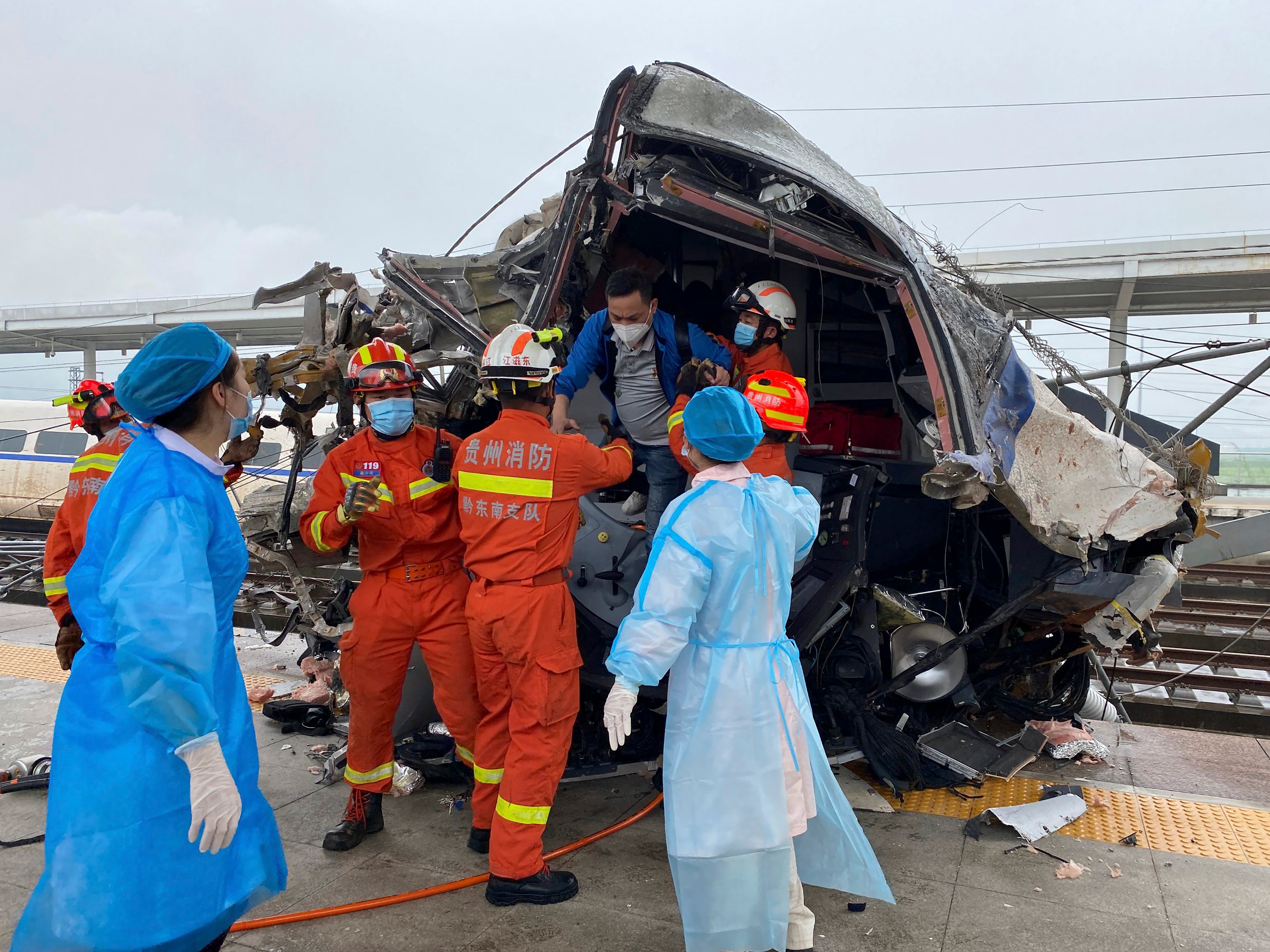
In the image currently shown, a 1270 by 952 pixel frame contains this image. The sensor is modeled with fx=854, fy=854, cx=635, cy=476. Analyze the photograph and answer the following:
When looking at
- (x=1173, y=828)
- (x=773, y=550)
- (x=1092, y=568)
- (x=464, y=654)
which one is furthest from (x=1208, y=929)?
(x=464, y=654)

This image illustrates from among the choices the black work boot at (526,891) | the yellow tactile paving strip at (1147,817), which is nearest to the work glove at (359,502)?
the black work boot at (526,891)

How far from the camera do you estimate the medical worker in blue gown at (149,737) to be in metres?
2.03

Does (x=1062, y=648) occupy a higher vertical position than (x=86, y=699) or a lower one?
lower

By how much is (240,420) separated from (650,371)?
2.43m

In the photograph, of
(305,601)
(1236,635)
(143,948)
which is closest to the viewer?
(143,948)

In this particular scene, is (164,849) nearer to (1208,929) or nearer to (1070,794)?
(1208,929)

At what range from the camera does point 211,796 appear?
2070 millimetres

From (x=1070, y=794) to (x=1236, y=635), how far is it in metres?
6.24

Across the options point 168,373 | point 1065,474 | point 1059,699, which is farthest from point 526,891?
point 1059,699

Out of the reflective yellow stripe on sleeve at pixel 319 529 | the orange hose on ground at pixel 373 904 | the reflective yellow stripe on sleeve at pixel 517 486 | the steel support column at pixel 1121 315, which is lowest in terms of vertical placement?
the orange hose on ground at pixel 373 904

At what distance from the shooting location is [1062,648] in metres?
5.18

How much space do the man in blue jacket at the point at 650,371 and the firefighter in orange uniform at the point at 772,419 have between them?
27.1 inches

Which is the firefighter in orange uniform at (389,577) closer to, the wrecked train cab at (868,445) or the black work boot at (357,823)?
the black work boot at (357,823)

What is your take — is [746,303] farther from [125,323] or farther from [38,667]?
[125,323]
